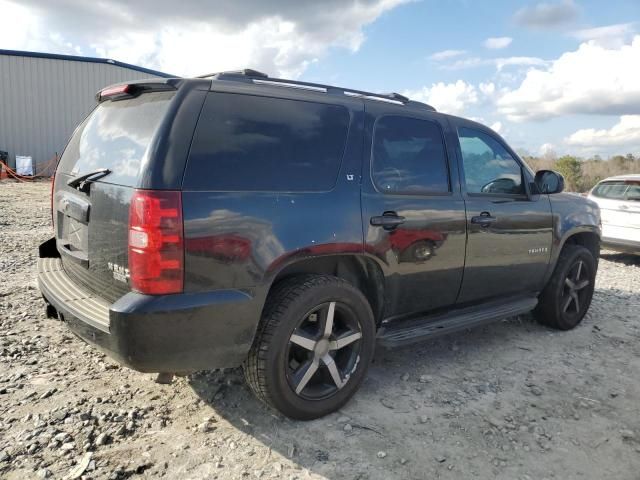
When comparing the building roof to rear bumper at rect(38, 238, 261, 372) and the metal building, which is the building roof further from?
rear bumper at rect(38, 238, 261, 372)

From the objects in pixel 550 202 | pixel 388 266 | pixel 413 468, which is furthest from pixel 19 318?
pixel 550 202

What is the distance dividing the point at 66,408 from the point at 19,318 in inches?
69.9

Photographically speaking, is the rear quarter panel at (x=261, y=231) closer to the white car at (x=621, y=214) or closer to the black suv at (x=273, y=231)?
the black suv at (x=273, y=231)

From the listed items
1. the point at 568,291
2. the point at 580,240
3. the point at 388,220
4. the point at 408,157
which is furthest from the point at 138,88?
the point at 580,240

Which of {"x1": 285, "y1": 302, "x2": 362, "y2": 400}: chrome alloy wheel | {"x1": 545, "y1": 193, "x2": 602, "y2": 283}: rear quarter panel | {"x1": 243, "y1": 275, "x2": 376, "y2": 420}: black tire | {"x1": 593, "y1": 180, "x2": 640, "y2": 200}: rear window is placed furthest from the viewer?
{"x1": 593, "y1": 180, "x2": 640, "y2": 200}: rear window

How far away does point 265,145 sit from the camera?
2.79m

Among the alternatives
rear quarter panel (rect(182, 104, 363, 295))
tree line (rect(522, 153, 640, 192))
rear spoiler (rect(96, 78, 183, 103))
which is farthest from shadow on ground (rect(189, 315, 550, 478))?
tree line (rect(522, 153, 640, 192))

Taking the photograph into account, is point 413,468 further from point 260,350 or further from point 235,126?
point 235,126

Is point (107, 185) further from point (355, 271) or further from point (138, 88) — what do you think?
point (355, 271)

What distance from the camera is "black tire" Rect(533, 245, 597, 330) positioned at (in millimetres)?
4797

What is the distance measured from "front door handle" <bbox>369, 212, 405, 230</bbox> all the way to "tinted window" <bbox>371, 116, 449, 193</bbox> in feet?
0.56

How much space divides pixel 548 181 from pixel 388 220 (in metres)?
2.00

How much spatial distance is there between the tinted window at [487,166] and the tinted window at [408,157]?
0.92 ft

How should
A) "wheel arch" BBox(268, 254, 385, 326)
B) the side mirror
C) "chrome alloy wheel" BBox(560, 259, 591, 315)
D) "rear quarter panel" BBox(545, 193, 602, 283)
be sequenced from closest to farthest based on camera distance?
"wheel arch" BBox(268, 254, 385, 326), the side mirror, "rear quarter panel" BBox(545, 193, 602, 283), "chrome alloy wheel" BBox(560, 259, 591, 315)
